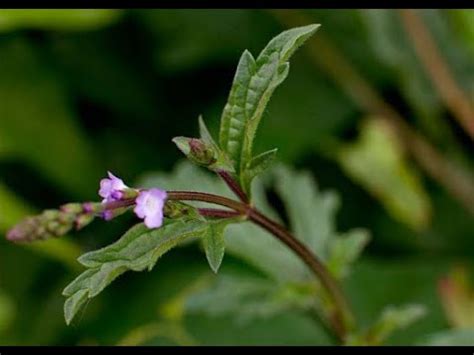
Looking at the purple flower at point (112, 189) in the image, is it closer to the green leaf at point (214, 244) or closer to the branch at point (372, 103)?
the green leaf at point (214, 244)

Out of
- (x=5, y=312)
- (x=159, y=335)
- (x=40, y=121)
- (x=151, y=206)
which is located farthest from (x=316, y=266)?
(x=40, y=121)

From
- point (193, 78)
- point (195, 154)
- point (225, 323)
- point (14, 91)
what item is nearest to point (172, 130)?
point (193, 78)

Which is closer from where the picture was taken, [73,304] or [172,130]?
[73,304]

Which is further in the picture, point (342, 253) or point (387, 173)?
point (387, 173)

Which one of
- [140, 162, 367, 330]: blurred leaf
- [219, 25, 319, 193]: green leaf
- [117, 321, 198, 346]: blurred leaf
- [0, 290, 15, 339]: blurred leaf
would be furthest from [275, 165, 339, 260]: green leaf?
[0, 290, 15, 339]: blurred leaf

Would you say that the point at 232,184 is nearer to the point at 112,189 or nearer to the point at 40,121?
the point at 112,189
